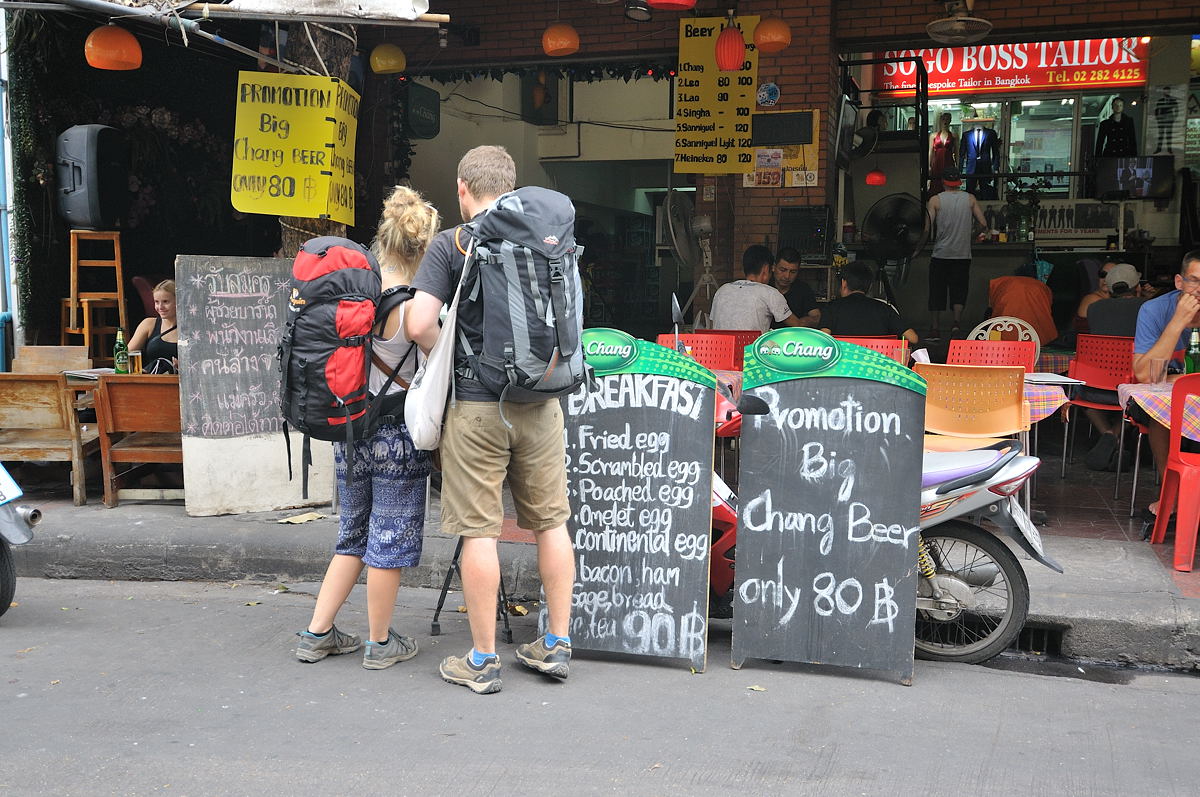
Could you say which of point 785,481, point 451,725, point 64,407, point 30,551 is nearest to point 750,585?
point 785,481

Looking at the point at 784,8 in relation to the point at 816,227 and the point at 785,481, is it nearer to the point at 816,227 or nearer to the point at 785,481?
the point at 816,227

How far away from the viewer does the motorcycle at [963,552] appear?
435 cm

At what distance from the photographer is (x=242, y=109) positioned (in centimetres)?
663

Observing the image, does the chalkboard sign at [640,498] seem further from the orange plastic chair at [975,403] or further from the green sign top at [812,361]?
the orange plastic chair at [975,403]

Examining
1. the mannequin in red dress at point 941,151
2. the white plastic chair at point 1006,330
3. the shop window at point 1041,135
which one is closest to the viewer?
the white plastic chair at point 1006,330

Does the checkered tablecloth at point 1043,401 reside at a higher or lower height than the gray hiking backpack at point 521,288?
lower

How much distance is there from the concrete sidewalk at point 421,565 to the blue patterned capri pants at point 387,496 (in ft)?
4.45

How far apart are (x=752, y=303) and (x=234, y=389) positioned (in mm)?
4045

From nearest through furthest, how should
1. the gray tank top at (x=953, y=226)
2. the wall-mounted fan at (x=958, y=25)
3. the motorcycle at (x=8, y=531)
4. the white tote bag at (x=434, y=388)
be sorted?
the white tote bag at (x=434, y=388), the motorcycle at (x=8, y=531), the wall-mounted fan at (x=958, y=25), the gray tank top at (x=953, y=226)

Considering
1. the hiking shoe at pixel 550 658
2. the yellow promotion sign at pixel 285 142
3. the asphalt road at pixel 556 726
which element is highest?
the yellow promotion sign at pixel 285 142

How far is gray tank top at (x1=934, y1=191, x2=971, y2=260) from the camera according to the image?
41.1 feet

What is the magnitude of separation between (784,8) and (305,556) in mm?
7418

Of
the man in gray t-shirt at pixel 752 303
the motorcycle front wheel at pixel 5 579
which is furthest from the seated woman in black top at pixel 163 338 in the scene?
the man in gray t-shirt at pixel 752 303

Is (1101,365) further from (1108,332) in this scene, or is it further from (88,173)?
(88,173)
